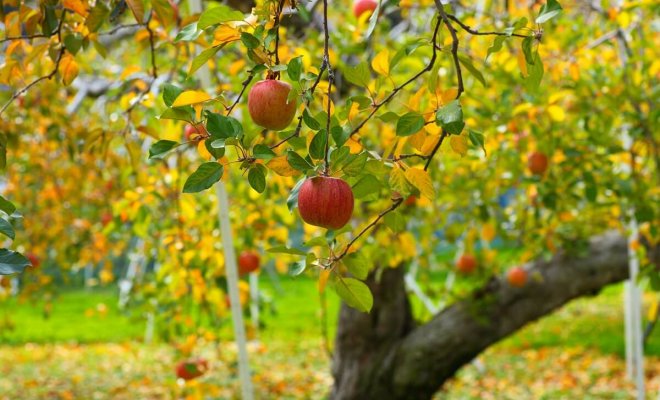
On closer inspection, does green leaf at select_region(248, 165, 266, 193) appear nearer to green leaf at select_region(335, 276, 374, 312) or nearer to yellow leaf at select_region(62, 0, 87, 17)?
green leaf at select_region(335, 276, 374, 312)

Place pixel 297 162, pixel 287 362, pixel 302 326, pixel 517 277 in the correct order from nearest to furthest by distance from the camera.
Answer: pixel 297 162, pixel 517 277, pixel 287 362, pixel 302 326

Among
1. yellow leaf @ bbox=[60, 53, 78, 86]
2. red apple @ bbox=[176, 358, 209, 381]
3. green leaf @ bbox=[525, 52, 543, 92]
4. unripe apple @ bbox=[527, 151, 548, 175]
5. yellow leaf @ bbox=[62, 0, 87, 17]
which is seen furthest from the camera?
red apple @ bbox=[176, 358, 209, 381]

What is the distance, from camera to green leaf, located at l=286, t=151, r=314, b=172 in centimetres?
70

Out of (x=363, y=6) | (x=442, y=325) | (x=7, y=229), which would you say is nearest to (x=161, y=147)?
(x=7, y=229)

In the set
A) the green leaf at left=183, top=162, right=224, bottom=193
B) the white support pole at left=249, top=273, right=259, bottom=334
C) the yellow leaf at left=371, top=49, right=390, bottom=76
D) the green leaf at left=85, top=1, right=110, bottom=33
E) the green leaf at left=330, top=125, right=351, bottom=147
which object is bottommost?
the green leaf at left=183, top=162, right=224, bottom=193

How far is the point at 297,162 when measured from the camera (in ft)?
2.32

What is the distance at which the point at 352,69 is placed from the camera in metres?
0.84

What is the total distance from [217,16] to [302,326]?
23.1 feet

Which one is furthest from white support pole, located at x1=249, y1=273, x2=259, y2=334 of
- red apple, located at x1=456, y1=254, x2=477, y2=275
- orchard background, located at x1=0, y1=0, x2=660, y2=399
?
red apple, located at x1=456, y1=254, x2=477, y2=275

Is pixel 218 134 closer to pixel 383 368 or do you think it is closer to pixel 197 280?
pixel 197 280

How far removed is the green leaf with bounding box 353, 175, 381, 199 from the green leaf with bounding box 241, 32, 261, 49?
0.17 meters

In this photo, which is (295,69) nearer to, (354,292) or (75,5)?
(354,292)

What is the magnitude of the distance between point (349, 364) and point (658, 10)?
1.58 m

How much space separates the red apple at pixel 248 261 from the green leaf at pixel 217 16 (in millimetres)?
1589
